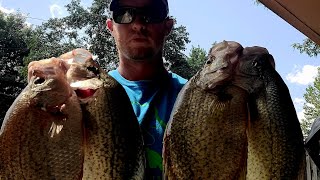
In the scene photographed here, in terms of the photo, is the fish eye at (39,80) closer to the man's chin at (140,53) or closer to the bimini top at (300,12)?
the man's chin at (140,53)

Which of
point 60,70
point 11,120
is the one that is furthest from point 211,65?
point 11,120

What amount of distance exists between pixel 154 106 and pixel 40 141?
1.22m

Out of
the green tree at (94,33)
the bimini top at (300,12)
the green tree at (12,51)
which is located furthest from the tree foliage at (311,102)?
the bimini top at (300,12)

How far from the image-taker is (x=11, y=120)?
2.46m

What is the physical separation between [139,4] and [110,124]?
136cm

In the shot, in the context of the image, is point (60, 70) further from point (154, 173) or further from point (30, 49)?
point (30, 49)

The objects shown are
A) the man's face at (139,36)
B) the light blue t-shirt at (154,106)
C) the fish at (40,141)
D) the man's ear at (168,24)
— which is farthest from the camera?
the man's ear at (168,24)

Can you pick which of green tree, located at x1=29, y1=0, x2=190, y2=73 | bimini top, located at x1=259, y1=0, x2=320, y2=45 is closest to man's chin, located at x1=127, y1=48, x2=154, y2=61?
bimini top, located at x1=259, y1=0, x2=320, y2=45

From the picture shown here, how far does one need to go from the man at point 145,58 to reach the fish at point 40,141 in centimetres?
100

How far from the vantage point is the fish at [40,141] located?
246cm

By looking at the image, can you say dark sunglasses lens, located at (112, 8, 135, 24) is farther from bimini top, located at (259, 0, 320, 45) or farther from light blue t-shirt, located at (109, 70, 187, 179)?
bimini top, located at (259, 0, 320, 45)

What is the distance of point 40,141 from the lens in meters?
2.47

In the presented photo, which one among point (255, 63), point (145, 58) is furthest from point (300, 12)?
point (255, 63)

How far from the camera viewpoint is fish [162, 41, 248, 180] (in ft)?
8.09
